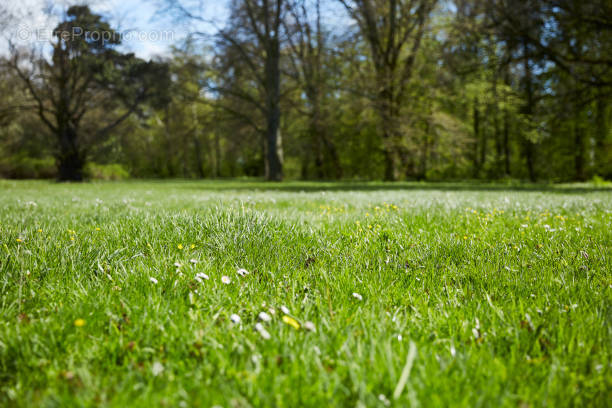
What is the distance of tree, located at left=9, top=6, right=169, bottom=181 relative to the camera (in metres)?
20.7

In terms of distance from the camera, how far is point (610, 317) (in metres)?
1.71

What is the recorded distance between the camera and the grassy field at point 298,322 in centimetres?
116

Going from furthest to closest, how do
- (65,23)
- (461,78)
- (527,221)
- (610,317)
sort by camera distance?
1. (65,23)
2. (461,78)
3. (527,221)
4. (610,317)

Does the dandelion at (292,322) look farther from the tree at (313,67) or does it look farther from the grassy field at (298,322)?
the tree at (313,67)

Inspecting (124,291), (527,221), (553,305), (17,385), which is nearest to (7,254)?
(124,291)

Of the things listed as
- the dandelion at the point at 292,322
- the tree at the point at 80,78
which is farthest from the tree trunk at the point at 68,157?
the dandelion at the point at 292,322

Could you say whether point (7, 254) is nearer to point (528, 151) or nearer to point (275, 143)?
point (275, 143)

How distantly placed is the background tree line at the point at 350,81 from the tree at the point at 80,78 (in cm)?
9

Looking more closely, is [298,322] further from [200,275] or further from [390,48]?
[390,48]

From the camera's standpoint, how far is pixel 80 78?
2312 centimetres

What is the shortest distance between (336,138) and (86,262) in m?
28.1

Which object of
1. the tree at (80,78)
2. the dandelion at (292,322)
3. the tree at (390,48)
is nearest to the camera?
the dandelion at (292,322)

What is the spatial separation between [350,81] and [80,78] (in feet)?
62.7

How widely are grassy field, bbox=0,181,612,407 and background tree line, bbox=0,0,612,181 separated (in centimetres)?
1422
